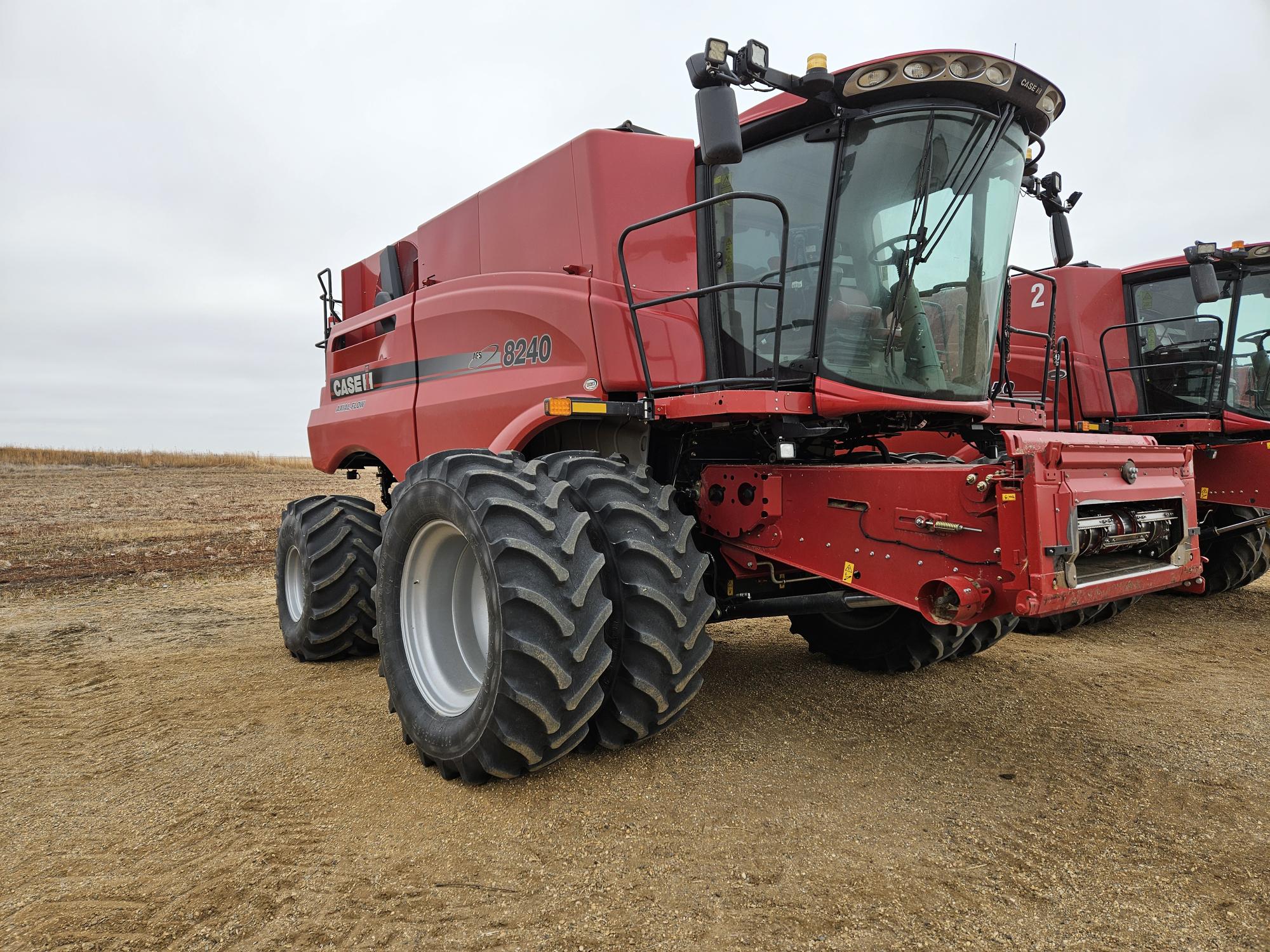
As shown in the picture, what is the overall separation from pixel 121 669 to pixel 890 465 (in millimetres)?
5011

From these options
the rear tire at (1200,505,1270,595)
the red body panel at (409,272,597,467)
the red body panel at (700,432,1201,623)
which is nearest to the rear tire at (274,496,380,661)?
the red body panel at (409,272,597,467)

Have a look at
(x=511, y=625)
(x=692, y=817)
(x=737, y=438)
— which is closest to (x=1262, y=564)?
(x=737, y=438)

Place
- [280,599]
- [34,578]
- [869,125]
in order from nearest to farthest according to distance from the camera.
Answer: [869,125]
[280,599]
[34,578]

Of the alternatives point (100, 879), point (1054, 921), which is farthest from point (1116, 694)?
point (100, 879)

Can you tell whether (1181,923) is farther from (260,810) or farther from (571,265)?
(571,265)

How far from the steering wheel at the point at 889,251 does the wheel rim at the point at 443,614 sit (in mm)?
2200

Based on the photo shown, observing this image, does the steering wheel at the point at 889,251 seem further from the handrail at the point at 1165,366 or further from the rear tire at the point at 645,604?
the handrail at the point at 1165,366

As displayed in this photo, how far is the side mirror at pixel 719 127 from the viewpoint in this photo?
299cm

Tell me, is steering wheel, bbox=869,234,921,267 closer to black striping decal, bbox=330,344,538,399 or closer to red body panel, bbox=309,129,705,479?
red body panel, bbox=309,129,705,479

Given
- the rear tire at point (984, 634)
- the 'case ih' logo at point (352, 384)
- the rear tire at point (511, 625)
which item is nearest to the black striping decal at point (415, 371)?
the 'case ih' logo at point (352, 384)

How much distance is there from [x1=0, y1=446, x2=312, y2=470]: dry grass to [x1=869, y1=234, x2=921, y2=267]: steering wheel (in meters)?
29.3

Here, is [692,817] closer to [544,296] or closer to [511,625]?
[511,625]

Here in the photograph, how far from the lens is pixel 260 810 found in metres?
3.14

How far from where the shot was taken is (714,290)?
3.38m
